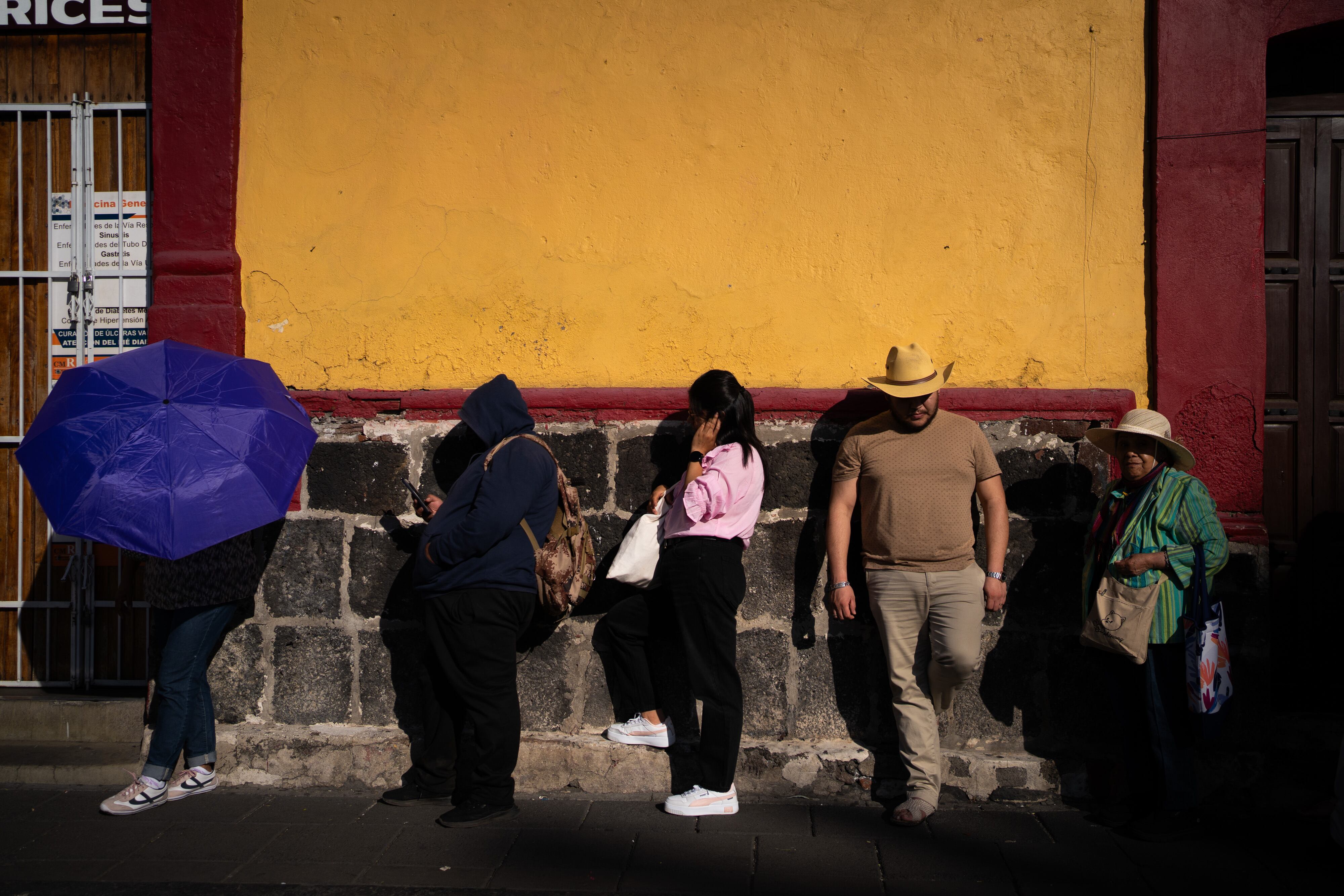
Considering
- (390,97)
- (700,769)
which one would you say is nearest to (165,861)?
(700,769)

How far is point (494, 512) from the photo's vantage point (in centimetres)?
381

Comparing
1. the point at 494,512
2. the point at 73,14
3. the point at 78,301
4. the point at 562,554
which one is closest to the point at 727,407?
the point at 562,554

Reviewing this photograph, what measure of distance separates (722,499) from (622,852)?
1.50m

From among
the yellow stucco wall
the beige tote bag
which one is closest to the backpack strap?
the yellow stucco wall

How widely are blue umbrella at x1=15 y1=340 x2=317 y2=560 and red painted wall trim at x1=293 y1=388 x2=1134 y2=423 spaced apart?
724 millimetres

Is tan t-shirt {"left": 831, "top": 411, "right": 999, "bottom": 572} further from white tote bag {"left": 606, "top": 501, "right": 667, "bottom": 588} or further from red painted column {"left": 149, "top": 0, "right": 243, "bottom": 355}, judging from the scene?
red painted column {"left": 149, "top": 0, "right": 243, "bottom": 355}

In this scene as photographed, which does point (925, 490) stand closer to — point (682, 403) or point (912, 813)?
point (682, 403)

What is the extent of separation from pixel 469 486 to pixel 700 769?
5.35 feet

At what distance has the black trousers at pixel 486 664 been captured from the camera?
391cm

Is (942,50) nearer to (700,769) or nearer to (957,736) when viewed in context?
(957,736)

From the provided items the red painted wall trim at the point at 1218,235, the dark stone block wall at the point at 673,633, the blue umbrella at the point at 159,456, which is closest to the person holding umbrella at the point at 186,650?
the dark stone block wall at the point at 673,633

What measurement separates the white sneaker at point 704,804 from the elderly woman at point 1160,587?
1634mm

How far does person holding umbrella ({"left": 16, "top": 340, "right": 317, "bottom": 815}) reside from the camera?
140 inches

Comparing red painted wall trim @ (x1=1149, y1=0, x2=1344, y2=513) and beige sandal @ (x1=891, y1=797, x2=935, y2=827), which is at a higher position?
red painted wall trim @ (x1=1149, y1=0, x2=1344, y2=513)
